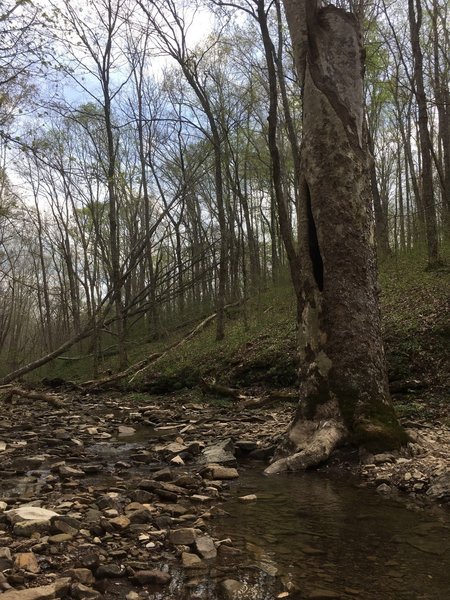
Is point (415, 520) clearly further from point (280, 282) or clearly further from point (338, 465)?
point (280, 282)

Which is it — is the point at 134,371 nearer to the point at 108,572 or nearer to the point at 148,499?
the point at 148,499

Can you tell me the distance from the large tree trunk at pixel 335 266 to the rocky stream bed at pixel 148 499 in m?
0.49

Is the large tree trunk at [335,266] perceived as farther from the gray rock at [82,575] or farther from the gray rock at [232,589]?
the gray rock at [82,575]

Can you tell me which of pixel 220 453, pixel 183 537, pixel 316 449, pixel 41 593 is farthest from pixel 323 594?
pixel 220 453

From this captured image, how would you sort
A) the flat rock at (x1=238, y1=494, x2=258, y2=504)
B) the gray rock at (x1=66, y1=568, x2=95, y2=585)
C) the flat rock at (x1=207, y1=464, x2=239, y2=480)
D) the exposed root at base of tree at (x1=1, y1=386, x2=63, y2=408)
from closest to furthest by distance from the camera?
1. the gray rock at (x1=66, y1=568, x2=95, y2=585)
2. the flat rock at (x1=238, y1=494, x2=258, y2=504)
3. the flat rock at (x1=207, y1=464, x2=239, y2=480)
4. the exposed root at base of tree at (x1=1, y1=386, x2=63, y2=408)

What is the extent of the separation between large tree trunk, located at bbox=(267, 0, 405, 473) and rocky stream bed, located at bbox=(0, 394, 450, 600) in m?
0.49

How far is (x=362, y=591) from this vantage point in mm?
2783

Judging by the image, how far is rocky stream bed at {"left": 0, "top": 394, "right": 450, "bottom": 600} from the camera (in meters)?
2.86

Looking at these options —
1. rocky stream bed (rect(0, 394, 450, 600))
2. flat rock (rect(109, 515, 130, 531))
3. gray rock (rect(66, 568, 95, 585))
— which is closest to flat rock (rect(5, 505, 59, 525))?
rocky stream bed (rect(0, 394, 450, 600))

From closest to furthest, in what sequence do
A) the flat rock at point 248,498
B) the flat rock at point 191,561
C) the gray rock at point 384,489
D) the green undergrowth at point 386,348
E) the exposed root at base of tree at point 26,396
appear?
the flat rock at point 191,561 → the flat rock at point 248,498 → the gray rock at point 384,489 → the green undergrowth at point 386,348 → the exposed root at base of tree at point 26,396

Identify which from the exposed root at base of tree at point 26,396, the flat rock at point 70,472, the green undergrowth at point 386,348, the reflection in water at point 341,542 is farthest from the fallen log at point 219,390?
the reflection in water at point 341,542

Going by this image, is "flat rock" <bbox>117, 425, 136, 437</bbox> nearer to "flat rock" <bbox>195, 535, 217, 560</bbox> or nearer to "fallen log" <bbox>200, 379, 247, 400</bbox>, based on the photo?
"fallen log" <bbox>200, 379, 247, 400</bbox>

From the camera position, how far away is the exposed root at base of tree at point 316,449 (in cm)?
557

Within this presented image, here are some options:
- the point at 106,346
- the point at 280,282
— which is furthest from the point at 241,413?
A: the point at 106,346
